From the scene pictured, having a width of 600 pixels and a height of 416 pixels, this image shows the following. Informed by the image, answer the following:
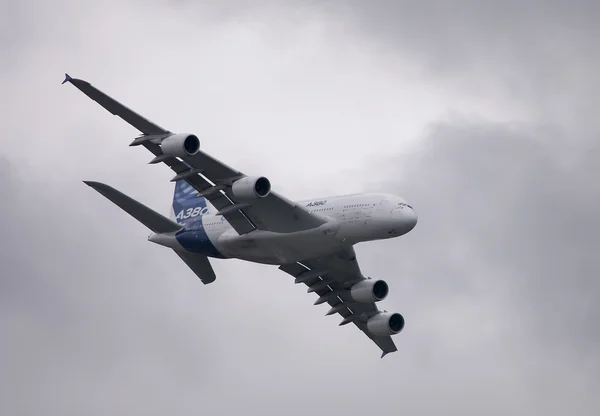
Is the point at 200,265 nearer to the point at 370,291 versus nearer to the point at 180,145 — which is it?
the point at 370,291

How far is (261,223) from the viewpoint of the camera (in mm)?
69688

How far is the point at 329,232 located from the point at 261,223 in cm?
434

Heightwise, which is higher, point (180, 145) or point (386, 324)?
point (386, 324)

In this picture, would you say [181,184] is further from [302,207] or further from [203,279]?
[302,207]

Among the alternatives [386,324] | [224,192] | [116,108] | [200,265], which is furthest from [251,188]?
[386,324]

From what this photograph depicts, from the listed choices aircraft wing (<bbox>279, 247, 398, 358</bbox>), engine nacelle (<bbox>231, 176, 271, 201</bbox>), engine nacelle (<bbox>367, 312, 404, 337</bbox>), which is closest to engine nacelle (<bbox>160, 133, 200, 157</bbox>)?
engine nacelle (<bbox>231, 176, 271, 201</bbox>)

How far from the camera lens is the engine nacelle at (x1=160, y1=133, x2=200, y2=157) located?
63844mm

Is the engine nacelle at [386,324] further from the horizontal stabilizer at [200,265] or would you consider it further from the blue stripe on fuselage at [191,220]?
the blue stripe on fuselage at [191,220]

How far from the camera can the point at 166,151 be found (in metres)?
64.1

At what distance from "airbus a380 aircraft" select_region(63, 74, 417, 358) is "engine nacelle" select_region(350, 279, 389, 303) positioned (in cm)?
6

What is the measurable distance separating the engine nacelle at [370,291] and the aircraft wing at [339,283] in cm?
88

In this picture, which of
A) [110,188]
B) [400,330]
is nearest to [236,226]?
[110,188]

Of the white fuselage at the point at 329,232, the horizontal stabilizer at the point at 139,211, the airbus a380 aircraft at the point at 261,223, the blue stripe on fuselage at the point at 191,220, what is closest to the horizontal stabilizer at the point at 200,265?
the airbus a380 aircraft at the point at 261,223

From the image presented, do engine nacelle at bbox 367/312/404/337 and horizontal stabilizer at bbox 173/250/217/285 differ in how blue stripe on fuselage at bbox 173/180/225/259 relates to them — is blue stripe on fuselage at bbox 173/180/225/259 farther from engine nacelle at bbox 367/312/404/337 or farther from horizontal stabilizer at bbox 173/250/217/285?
engine nacelle at bbox 367/312/404/337
